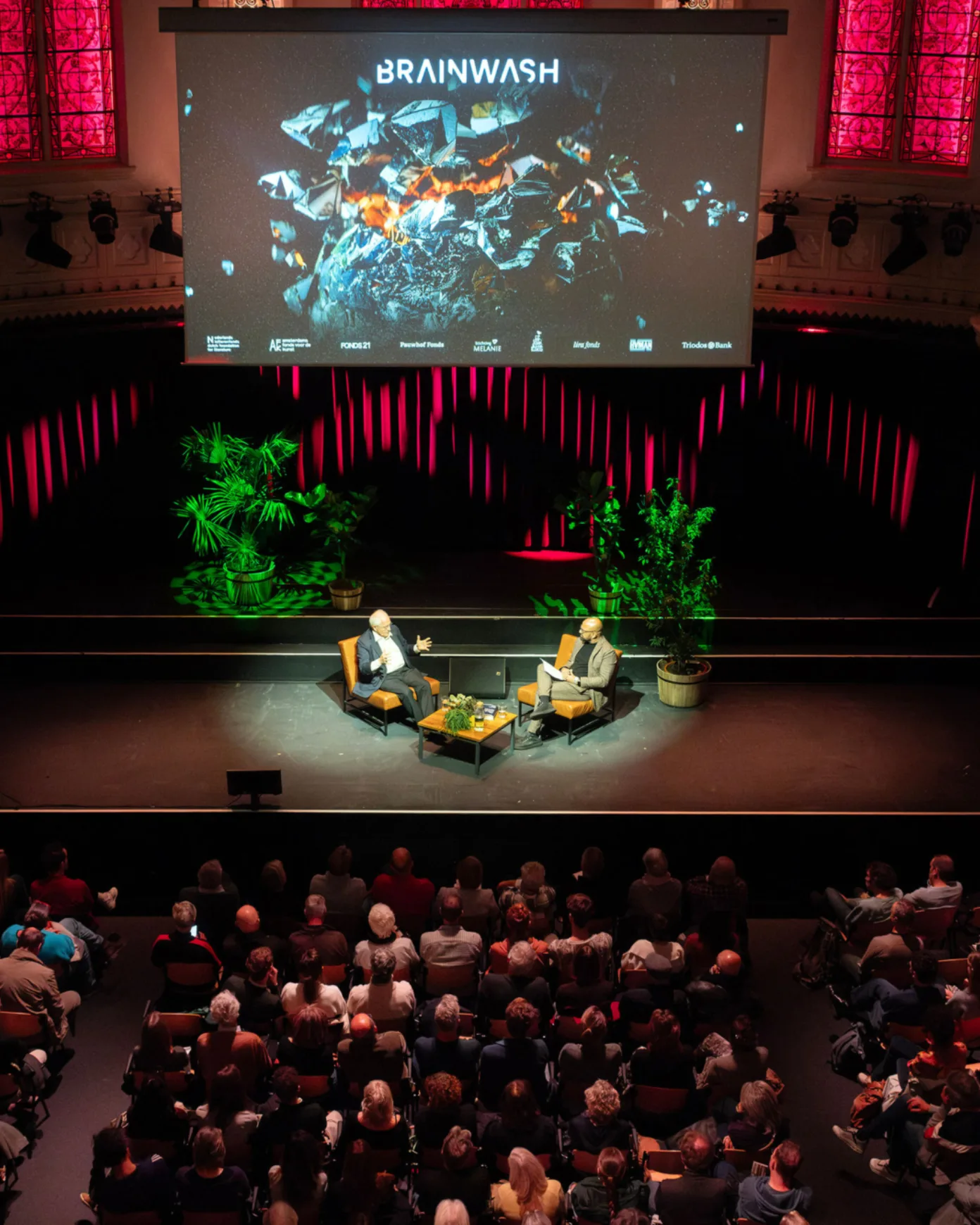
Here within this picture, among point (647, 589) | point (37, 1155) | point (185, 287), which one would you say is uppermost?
point (185, 287)

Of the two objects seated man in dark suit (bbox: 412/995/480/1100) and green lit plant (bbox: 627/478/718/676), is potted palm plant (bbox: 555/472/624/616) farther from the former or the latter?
seated man in dark suit (bbox: 412/995/480/1100)

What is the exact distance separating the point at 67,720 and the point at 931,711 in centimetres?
576

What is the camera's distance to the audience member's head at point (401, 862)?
22.7 feet

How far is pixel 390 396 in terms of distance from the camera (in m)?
11.7

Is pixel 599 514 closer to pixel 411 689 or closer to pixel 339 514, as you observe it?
pixel 339 514

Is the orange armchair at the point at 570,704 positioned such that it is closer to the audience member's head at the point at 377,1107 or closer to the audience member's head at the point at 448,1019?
the audience member's head at the point at 448,1019

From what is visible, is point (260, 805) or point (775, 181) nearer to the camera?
point (260, 805)

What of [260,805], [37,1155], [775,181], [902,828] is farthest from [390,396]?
[37,1155]

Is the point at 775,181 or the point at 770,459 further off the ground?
the point at 775,181

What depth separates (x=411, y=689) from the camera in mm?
9125

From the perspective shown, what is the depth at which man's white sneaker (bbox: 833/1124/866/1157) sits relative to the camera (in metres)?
5.95

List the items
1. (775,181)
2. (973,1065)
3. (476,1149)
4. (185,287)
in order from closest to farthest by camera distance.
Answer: (476,1149) → (973,1065) → (185,287) → (775,181)

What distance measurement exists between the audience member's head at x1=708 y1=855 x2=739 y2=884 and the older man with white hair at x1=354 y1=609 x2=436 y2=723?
275cm

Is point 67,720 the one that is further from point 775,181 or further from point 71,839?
point 775,181
